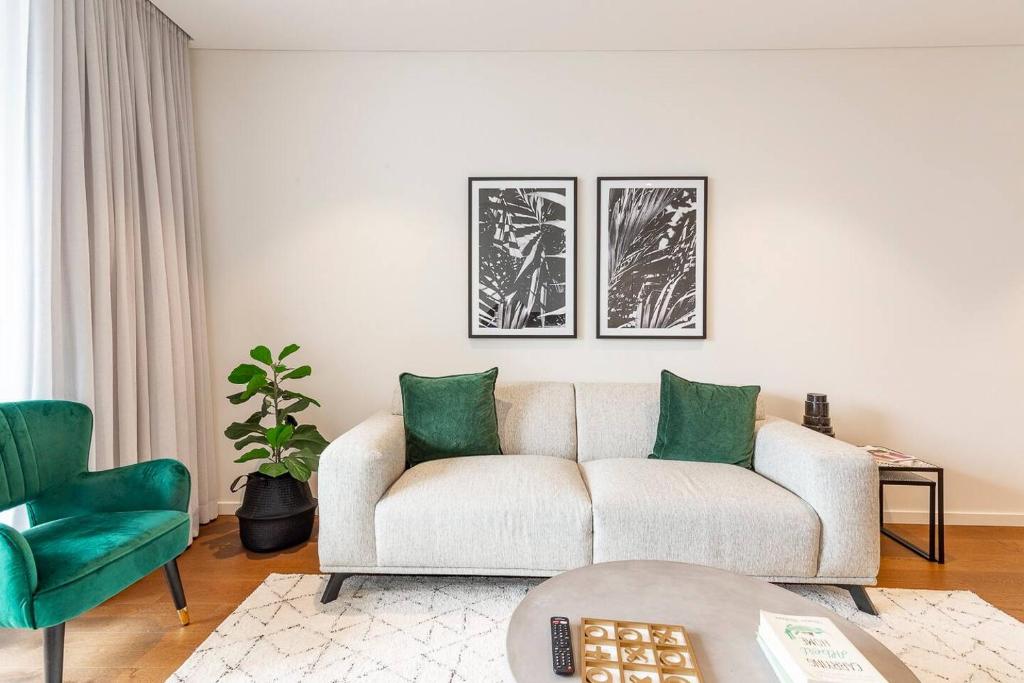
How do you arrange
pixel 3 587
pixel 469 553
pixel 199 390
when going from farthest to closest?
pixel 199 390
pixel 469 553
pixel 3 587

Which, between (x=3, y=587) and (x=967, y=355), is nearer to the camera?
(x=3, y=587)

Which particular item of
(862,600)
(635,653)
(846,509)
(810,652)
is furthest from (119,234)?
(862,600)

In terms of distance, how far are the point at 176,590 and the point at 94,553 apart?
46 centimetres

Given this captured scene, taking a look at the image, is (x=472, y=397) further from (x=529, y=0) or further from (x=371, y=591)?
(x=529, y=0)

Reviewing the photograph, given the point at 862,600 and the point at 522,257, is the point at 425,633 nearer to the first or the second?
the point at 862,600

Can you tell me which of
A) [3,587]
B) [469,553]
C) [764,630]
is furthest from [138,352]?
[764,630]

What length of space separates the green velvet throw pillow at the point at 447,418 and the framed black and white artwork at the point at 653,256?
0.92m

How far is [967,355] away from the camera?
3012 millimetres

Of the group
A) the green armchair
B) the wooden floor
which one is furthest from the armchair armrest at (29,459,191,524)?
the wooden floor

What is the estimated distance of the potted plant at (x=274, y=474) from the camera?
260 centimetres

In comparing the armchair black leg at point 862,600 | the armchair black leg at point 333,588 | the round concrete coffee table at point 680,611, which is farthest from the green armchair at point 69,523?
the armchair black leg at point 862,600

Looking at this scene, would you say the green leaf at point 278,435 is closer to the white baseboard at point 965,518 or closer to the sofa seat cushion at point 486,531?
the sofa seat cushion at point 486,531

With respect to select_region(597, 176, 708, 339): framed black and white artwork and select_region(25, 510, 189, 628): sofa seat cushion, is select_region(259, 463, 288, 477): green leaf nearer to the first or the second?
select_region(25, 510, 189, 628): sofa seat cushion

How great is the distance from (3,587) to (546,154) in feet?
9.40
